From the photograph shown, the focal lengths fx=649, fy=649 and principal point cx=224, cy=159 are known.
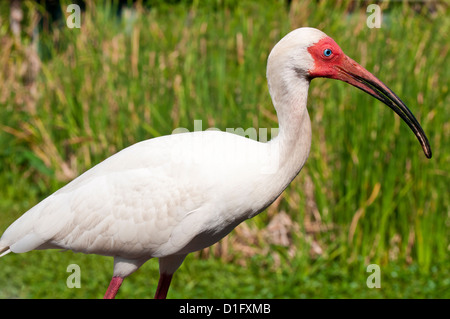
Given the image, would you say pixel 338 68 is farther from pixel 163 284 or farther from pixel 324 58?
pixel 163 284

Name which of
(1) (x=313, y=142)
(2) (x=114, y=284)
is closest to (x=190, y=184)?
(2) (x=114, y=284)

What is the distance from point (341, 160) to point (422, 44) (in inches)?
52.4

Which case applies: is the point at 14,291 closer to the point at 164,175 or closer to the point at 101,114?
the point at 101,114

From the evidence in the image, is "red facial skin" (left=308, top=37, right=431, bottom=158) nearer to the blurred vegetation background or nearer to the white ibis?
the white ibis

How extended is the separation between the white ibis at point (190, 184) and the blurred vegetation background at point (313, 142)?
1759mm

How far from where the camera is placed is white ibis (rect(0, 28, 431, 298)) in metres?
2.81

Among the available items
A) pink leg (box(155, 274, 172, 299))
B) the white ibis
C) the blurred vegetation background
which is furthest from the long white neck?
the blurred vegetation background

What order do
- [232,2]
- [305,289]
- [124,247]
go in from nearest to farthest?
[124,247] → [305,289] → [232,2]

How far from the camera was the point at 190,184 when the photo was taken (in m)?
2.91

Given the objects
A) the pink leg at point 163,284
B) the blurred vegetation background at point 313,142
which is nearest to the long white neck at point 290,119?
the pink leg at point 163,284

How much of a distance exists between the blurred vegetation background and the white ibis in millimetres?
1759

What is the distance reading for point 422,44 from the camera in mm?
5422

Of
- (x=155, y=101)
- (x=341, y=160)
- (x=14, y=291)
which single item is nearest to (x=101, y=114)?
(x=155, y=101)

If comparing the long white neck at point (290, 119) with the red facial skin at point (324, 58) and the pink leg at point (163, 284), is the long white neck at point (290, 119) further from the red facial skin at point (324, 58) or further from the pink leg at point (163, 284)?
the pink leg at point (163, 284)
